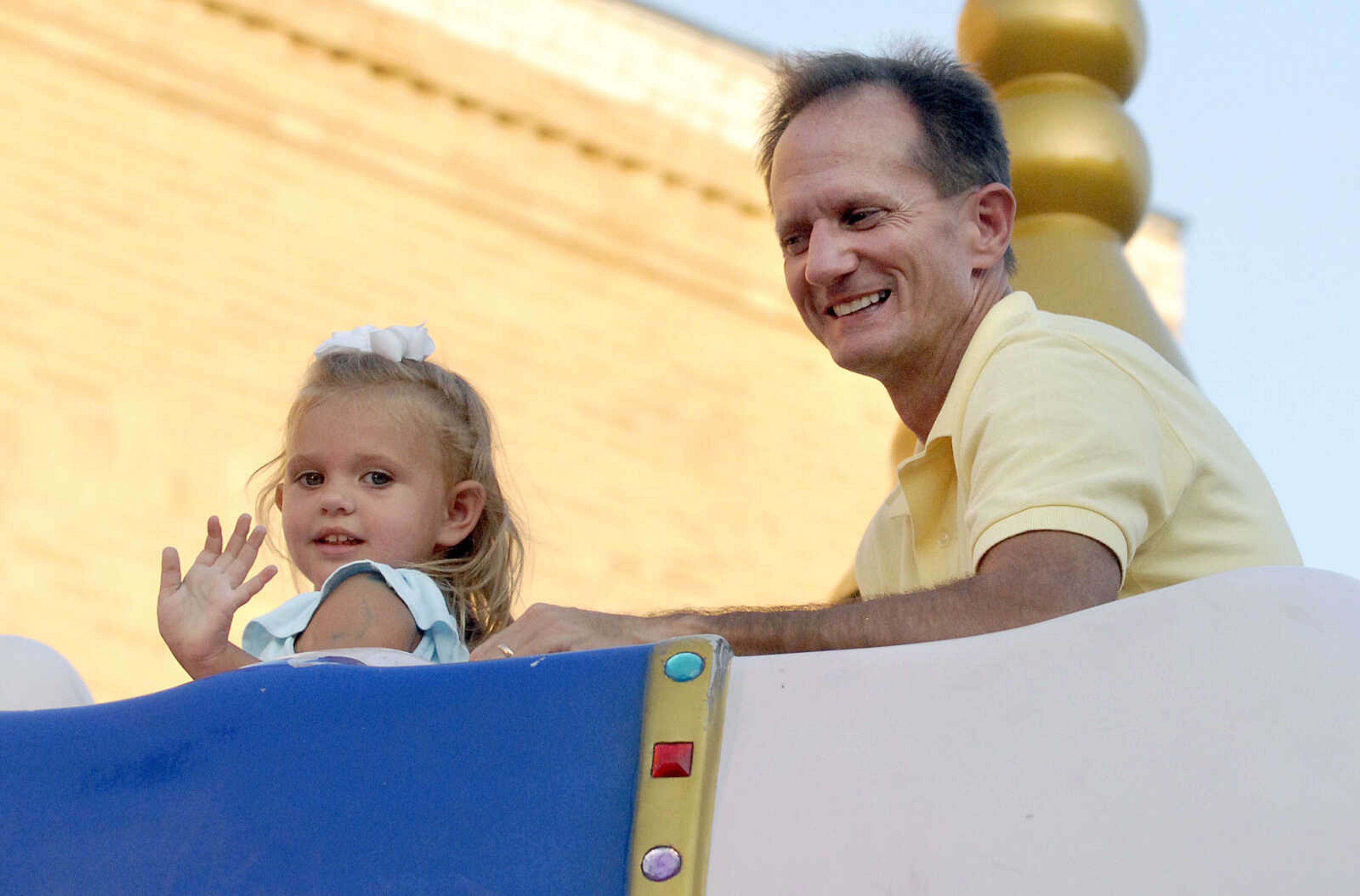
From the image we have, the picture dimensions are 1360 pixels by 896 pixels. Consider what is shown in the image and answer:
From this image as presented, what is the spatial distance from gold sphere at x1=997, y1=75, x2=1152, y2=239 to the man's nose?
1.19 metres

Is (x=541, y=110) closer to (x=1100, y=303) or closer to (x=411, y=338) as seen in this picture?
(x=1100, y=303)

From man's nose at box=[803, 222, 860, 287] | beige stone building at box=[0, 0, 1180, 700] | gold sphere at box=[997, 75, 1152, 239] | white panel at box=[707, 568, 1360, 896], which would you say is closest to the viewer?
white panel at box=[707, 568, 1360, 896]

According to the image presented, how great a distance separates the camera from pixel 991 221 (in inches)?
95.3

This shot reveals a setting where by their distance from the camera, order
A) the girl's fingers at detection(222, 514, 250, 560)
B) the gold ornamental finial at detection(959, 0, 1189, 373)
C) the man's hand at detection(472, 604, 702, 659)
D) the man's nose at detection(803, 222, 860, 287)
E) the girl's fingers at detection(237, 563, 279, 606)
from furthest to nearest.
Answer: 1. the gold ornamental finial at detection(959, 0, 1189, 373)
2. the man's nose at detection(803, 222, 860, 287)
3. the girl's fingers at detection(222, 514, 250, 560)
4. the girl's fingers at detection(237, 563, 279, 606)
5. the man's hand at detection(472, 604, 702, 659)

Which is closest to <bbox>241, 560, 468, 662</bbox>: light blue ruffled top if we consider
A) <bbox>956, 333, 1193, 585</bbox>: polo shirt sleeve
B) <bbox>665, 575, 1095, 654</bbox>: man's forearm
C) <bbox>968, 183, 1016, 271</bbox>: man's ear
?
<bbox>665, 575, 1095, 654</bbox>: man's forearm

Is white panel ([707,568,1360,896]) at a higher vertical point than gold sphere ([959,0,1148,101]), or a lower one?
lower

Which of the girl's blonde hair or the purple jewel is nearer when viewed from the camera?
→ the purple jewel

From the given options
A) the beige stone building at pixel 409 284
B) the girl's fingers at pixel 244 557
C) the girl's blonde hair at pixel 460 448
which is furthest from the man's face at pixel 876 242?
the beige stone building at pixel 409 284

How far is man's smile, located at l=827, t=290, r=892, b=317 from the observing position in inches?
91.7

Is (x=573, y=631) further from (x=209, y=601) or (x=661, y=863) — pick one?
(x=209, y=601)

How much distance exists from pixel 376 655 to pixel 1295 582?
0.97m

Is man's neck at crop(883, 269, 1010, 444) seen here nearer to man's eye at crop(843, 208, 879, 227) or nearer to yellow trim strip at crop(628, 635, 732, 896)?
man's eye at crop(843, 208, 879, 227)

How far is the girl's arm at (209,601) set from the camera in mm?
2092

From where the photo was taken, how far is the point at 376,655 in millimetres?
2021
